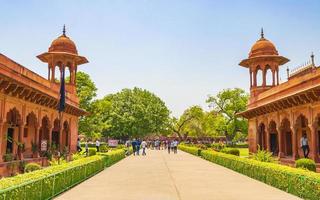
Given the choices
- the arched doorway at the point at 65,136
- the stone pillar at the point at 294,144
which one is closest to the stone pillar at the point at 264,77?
the stone pillar at the point at 294,144

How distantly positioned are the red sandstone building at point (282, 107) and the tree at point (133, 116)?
32270 millimetres

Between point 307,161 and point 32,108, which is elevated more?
point 32,108

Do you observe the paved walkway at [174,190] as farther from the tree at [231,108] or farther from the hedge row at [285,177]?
the tree at [231,108]

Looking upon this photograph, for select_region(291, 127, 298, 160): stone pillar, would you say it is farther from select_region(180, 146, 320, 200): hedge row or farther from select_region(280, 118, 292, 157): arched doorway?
select_region(180, 146, 320, 200): hedge row

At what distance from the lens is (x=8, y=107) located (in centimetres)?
1764

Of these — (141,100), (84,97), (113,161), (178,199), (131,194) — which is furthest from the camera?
(141,100)

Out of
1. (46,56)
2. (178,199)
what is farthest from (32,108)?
(178,199)

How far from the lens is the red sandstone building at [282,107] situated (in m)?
19.3

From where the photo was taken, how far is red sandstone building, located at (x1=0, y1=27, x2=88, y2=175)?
17359 millimetres

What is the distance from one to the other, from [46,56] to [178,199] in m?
24.3

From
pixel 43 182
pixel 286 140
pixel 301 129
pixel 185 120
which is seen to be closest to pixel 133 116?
pixel 185 120

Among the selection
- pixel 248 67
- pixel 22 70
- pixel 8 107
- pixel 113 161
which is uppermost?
pixel 248 67

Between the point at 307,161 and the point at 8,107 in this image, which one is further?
the point at 8,107

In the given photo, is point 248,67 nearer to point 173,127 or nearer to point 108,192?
point 108,192
